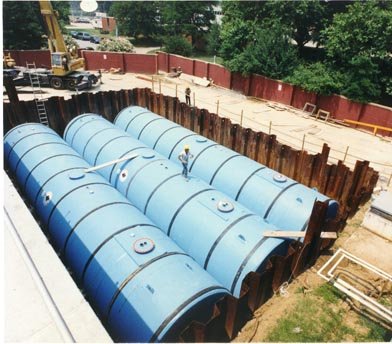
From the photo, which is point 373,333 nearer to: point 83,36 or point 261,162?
point 261,162

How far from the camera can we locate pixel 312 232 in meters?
9.89

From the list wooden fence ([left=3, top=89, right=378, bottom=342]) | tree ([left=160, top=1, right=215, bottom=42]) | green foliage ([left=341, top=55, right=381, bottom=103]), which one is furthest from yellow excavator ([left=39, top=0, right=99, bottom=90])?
tree ([left=160, top=1, right=215, bottom=42])

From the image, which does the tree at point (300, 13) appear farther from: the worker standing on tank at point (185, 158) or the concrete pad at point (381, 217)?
the worker standing on tank at point (185, 158)

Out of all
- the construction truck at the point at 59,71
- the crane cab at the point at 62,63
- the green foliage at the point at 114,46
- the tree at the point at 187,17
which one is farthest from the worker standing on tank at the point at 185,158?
the tree at the point at 187,17

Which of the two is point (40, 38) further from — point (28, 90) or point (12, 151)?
point (12, 151)

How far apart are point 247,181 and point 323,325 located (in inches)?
210

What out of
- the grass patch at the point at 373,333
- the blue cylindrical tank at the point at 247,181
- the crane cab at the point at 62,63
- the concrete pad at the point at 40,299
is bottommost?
the grass patch at the point at 373,333

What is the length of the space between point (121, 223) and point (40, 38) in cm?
4499

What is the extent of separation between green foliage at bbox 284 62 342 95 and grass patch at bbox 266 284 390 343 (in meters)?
20.7

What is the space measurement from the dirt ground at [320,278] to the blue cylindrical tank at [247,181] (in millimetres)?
1765

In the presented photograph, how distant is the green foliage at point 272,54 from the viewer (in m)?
30.2

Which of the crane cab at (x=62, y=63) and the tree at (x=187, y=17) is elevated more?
the tree at (x=187, y=17)

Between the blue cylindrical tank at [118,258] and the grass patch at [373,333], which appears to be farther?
the grass patch at [373,333]

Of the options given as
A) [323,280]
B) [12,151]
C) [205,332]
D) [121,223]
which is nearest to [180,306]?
[205,332]
